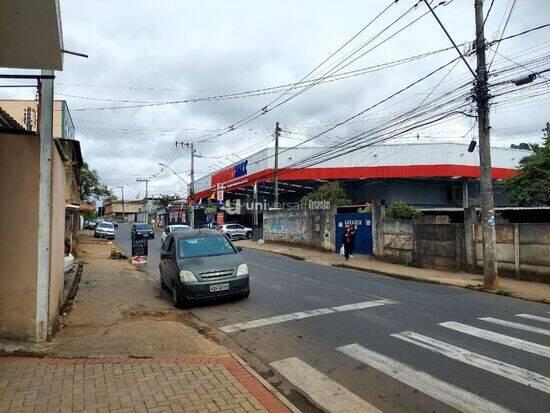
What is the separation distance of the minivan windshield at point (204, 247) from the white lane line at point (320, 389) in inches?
206

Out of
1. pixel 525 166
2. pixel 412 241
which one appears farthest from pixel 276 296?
pixel 525 166

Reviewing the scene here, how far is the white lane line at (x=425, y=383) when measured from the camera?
15.5ft

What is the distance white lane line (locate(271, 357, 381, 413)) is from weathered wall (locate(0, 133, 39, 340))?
333 cm

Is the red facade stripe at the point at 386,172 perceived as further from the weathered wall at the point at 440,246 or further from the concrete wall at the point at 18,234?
the concrete wall at the point at 18,234

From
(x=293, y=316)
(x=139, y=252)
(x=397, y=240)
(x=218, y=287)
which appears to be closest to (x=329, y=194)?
(x=397, y=240)

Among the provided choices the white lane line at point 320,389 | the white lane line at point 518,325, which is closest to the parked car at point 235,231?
the white lane line at point 518,325

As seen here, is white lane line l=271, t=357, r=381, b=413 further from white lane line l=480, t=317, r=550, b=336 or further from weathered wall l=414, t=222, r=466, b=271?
weathered wall l=414, t=222, r=466, b=271

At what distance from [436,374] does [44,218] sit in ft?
17.3

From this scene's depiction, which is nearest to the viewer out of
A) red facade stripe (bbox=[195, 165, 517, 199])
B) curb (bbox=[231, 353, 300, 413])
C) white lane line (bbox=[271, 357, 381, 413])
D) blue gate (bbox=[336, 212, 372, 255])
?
curb (bbox=[231, 353, 300, 413])

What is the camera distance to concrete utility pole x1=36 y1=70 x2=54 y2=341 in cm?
638

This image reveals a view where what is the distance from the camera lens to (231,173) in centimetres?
4934

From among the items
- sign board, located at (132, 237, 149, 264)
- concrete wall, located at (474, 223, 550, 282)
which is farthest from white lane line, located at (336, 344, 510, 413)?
sign board, located at (132, 237, 149, 264)

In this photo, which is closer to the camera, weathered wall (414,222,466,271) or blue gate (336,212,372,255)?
weathered wall (414,222,466,271)

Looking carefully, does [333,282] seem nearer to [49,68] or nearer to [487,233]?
[487,233]
